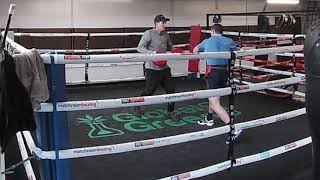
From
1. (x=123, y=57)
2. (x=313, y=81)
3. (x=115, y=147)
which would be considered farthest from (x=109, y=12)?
(x=313, y=81)

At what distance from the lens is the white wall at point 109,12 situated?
24.9 feet

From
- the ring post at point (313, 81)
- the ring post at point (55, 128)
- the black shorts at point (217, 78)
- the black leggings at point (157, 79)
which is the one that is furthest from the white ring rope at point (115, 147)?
the black leggings at point (157, 79)

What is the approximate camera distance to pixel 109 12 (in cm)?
838

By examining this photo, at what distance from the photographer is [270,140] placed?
423 cm

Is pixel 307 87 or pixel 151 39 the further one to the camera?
pixel 151 39

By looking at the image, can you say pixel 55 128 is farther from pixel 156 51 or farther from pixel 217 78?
pixel 156 51

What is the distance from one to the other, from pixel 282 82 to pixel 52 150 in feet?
6.60

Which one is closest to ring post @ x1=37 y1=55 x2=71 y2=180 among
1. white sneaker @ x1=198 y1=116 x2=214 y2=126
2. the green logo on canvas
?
the green logo on canvas

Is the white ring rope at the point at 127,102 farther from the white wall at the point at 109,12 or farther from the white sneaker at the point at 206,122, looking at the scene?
the white wall at the point at 109,12

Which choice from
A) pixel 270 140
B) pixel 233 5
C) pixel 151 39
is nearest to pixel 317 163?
pixel 270 140

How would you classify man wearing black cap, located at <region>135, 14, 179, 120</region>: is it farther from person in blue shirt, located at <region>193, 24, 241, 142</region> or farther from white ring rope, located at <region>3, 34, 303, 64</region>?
white ring rope, located at <region>3, 34, 303, 64</region>

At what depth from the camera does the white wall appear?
24.9 feet

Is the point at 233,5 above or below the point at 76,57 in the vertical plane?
above

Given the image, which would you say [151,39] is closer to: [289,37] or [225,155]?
[225,155]
